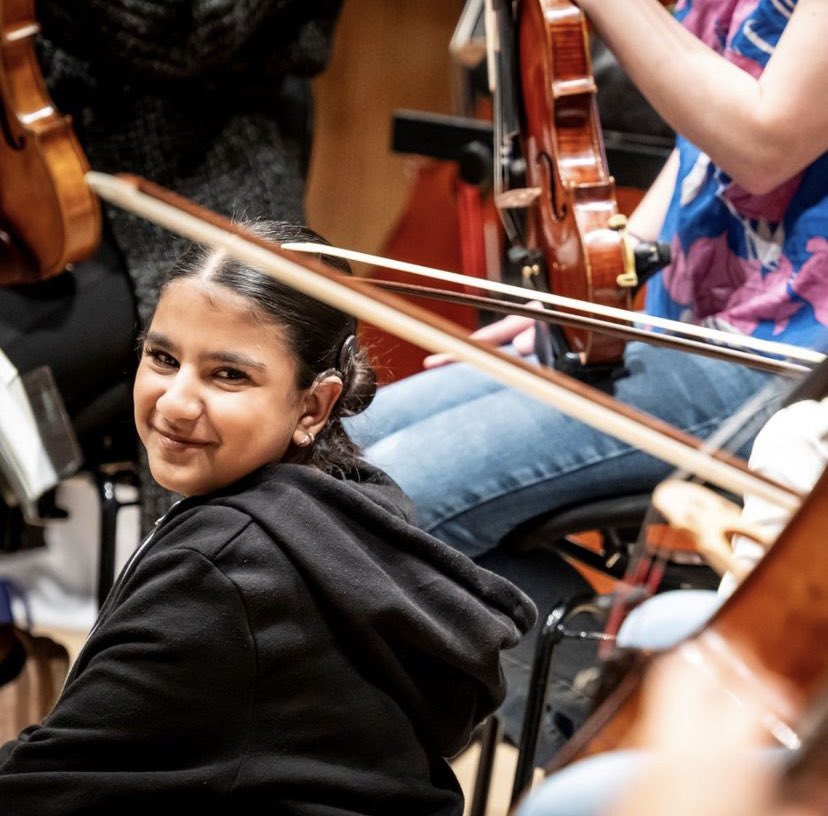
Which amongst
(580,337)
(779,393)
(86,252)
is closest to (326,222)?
(86,252)

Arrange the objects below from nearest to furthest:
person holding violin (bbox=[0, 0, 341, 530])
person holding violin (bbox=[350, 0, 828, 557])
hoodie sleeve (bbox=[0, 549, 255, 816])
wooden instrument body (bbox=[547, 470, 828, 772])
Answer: wooden instrument body (bbox=[547, 470, 828, 772]) < hoodie sleeve (bbox=[0, 549, 255, 816]) < person holding violin (bbox=[350, 0, 828, 557]) < person holding violin (bbox=[0, 0, 341, 530])

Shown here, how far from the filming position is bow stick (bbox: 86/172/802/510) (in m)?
0.53

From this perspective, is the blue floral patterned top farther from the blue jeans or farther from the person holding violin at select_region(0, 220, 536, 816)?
the person holding violin at select_region(0, 220, 536, 816)

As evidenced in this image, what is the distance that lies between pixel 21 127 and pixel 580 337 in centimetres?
57

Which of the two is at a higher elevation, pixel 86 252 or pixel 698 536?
pixel 698 536

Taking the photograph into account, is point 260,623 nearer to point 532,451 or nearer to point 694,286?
point 532,451

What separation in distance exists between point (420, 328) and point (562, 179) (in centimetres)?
49

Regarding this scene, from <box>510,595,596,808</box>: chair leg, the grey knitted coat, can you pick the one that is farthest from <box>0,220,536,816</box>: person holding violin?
the grey knitted coat

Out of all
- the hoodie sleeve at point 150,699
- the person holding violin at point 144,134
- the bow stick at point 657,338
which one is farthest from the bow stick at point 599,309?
the person holding violin at point 144,134

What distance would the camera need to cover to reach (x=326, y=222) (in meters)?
2.54

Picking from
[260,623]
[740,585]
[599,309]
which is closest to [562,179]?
[599,309]

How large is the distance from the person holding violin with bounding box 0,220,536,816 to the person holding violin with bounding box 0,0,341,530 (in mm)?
436

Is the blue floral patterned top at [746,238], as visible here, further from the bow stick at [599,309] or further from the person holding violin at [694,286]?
the bow stick at [599,309]

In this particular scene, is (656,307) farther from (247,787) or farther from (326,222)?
(326,222)
